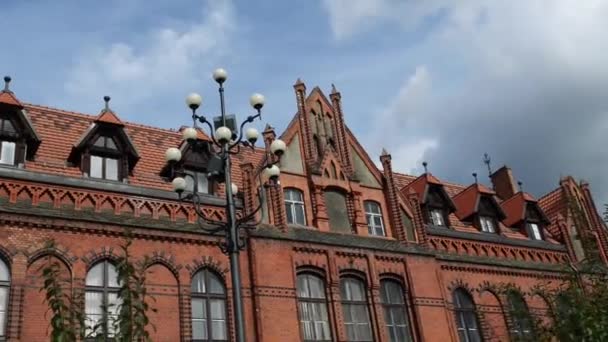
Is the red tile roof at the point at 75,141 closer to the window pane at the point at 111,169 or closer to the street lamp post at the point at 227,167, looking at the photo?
the window pane at the point at 111,169

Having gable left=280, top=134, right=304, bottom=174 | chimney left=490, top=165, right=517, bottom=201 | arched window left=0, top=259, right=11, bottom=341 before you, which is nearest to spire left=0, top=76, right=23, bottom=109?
arched window left=0, top=259, right=11, bottom=341

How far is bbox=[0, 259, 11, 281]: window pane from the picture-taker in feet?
52.1

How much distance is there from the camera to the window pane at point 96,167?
1903 cm

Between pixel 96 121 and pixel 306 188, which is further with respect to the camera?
pixel 306 188

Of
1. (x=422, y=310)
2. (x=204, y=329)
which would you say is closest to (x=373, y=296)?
(x=422, y=310)

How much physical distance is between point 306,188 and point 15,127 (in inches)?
352

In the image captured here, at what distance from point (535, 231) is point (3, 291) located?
21343 mm

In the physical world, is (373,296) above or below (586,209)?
below

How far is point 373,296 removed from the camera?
21.3m

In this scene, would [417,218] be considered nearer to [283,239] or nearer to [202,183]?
[283,239]

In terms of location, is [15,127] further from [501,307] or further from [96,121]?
[501,307]

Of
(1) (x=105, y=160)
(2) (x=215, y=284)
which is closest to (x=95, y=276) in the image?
(2) (x=215, y=284)

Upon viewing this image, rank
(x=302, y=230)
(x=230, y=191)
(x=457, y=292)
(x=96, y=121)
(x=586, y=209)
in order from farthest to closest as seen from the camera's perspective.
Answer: (x=586, y=209) < (x=457, y=292) < (x=302, y=230) < (x=96, y=121) < (x=230, y=191)

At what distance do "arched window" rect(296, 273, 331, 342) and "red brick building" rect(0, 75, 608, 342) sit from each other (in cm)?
4
